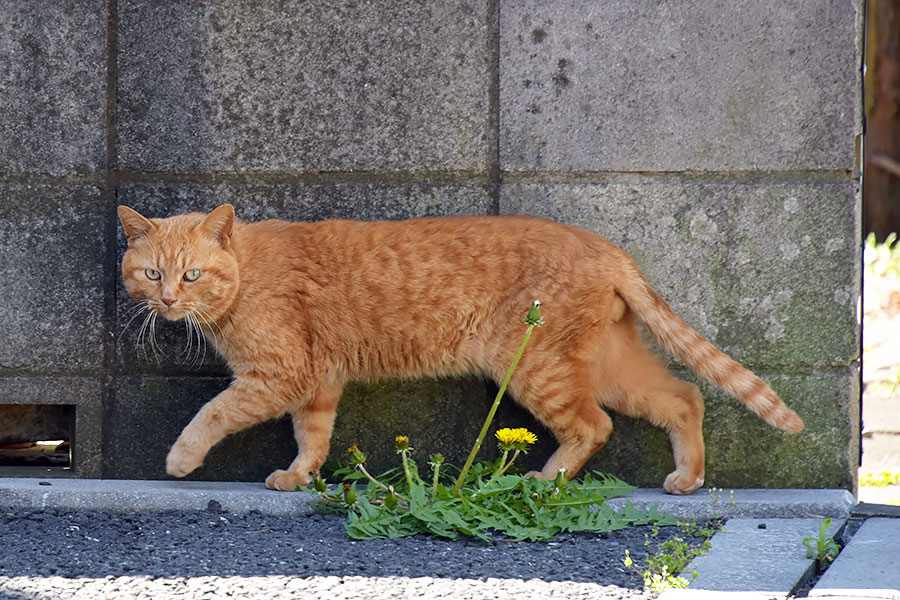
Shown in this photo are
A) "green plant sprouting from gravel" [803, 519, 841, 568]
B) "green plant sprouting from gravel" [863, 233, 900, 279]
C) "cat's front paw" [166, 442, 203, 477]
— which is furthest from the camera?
"green plant sprouting from gravel" [863, 233, 900, 279]

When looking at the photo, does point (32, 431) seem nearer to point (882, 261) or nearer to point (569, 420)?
point (569, 420)

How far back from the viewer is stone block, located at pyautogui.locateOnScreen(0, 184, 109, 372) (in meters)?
3.95

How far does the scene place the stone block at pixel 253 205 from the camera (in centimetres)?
393

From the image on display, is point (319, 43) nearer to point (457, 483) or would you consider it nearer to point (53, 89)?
point (53, 89)

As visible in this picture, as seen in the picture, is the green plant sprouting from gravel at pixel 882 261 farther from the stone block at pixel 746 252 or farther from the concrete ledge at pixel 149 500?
the concrete ledge at pixel 149 500

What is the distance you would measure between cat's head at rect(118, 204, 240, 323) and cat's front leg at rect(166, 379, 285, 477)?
31 centimetres

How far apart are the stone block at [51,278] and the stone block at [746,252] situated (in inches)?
66.2

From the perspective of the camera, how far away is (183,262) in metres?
A: 3.59

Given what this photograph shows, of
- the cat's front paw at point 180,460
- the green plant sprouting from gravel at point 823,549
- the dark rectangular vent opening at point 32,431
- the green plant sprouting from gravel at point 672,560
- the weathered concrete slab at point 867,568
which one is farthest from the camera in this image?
the dark rectangular vent opening at point 32,431

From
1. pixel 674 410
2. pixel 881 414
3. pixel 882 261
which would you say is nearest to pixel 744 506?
pixel 674 410

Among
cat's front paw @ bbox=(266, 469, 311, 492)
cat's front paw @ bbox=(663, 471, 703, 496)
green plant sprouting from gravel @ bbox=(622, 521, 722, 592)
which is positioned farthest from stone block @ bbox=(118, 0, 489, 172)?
green plant sprouting from gravel @ bbox=(622, 521, 722, 592)

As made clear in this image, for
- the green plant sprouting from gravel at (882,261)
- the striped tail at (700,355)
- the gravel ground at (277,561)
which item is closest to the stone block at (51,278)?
the gravel ground at (277,561)

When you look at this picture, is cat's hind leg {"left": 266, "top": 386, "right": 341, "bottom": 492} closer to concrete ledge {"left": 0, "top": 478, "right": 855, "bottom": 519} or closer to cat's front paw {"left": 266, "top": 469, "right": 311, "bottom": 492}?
cat's front paw {"left": 266, "top": 469, "right": 311, "bottom": 492}

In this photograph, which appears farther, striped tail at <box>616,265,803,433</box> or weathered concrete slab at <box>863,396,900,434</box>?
weathered concrete slab at <box>863,396,900,434</box>
